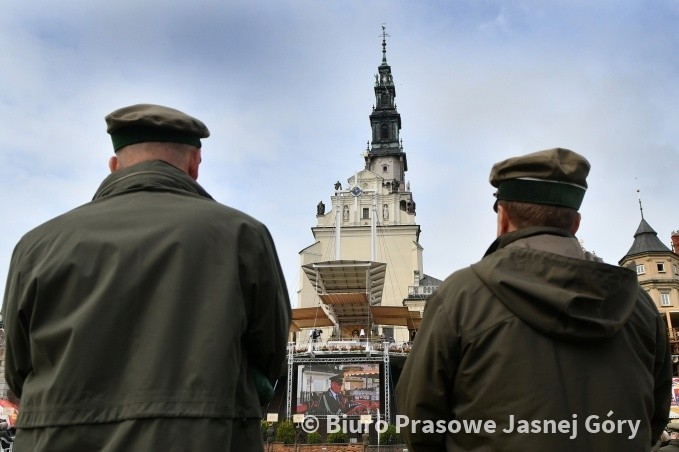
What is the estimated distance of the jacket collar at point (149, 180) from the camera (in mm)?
2197

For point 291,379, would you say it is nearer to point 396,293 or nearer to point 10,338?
point 396,293

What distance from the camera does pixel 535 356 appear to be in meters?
2.26

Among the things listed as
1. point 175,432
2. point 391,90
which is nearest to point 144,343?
point 175,432

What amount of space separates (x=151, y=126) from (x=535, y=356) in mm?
1651

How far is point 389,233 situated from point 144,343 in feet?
176

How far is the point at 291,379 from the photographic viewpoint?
1207 inches

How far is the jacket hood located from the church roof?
165 feet

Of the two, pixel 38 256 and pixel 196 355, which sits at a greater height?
pixel 38 256

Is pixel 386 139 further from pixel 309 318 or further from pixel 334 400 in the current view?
pixel 334 400

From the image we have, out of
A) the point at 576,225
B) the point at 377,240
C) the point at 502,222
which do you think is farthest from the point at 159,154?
the point at 377,240

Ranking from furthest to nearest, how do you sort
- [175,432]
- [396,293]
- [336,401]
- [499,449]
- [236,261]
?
[396,293]
[336,401]
[499,449]
[236,261]
[175,432]

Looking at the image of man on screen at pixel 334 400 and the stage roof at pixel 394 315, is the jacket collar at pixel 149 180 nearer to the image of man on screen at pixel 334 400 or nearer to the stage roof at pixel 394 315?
the image of man on screen at pixel 334 400

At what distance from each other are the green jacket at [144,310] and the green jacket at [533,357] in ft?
2.12

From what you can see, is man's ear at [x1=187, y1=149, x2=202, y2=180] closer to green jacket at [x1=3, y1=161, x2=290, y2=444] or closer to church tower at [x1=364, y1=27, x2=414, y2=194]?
green jacket at [x1=3, y1=161, x2=290, y2=444]
